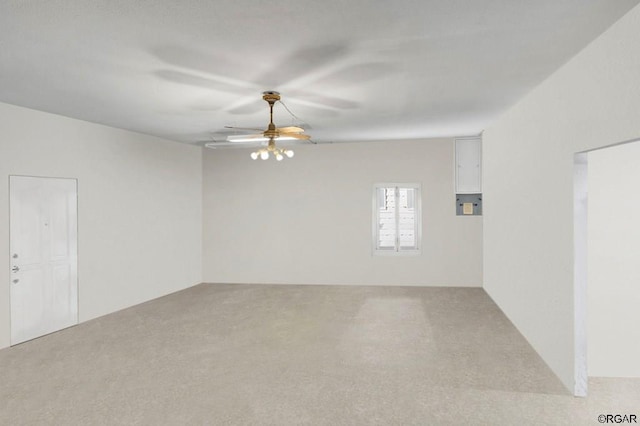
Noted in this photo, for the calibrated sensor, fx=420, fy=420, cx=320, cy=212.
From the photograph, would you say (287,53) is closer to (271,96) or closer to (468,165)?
(271,96)

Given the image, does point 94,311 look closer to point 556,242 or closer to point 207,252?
point 207,252

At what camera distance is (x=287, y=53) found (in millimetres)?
2971

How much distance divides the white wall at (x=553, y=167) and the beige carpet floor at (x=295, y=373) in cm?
42

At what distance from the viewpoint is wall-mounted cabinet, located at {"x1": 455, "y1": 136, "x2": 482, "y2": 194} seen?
23.7ft

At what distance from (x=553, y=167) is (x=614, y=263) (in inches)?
36.6

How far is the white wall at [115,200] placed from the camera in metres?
4.64

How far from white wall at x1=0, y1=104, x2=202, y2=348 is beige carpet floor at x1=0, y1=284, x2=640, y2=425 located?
2.19ft

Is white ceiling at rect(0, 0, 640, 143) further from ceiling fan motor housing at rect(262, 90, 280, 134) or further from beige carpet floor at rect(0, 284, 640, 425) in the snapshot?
beige carpet floor at rect(0, 284, 640, 425)

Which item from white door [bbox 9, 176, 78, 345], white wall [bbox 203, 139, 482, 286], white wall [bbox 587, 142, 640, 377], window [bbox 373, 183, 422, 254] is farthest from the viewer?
window [bbox 373, 183, 422, 254]

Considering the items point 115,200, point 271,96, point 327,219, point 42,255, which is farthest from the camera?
point 327,219

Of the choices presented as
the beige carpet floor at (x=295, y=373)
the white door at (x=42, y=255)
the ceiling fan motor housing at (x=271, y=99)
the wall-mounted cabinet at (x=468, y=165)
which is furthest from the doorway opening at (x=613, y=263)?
the white door at (x=42, y=255)

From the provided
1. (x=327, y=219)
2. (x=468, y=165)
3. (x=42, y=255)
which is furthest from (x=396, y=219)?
(x=42, y=255)

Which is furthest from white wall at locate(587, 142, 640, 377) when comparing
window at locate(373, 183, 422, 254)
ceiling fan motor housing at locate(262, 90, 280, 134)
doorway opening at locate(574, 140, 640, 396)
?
window at locate(373, 183, 422, 254)

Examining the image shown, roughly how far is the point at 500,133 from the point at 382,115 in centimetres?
161
